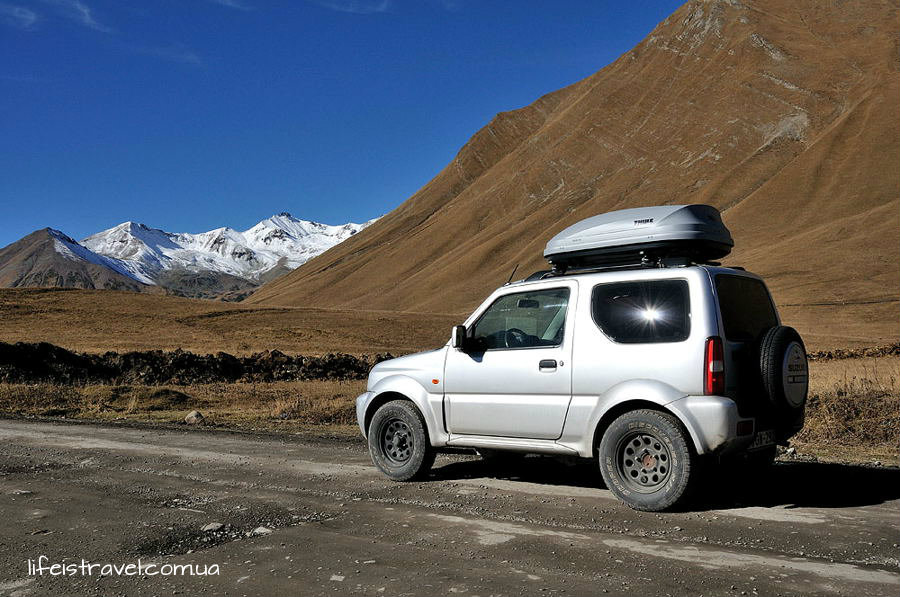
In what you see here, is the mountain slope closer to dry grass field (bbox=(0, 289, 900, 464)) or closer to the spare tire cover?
dry grass field (bbox=(0, 289, 900, 464))

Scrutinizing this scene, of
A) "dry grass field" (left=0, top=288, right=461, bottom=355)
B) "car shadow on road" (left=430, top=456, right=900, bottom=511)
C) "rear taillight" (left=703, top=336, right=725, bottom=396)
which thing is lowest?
"car shadow on road" (left=430, top=456, right=900, bottom=511)

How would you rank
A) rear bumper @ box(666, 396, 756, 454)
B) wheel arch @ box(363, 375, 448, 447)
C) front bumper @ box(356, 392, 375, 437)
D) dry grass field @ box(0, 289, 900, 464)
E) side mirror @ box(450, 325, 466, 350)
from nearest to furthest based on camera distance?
rear bumper @ box(666, 396, 756, 454) < side mirror @ box(450, 325, 466, 350) < wheel arch @ box(363, 375, 448, 447) < front bumper @ box(356, 392, 375, 437) < dry grass field @ box(0, 289, 900, 464)

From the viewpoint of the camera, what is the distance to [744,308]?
7242 millimetres

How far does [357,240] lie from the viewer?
17562 centimetres

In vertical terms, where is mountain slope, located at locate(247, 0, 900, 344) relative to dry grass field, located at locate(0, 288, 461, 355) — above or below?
above

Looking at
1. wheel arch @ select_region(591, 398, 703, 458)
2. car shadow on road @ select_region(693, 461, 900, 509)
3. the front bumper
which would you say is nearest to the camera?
wheel arch @ select_region(591, 398, 703, 458)

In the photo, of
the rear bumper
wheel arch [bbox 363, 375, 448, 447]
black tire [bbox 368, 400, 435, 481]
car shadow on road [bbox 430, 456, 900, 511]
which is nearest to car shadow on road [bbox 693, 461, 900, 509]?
car shadow on road [bbox 430, 456, 900, 511]

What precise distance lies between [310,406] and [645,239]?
38.4 feet

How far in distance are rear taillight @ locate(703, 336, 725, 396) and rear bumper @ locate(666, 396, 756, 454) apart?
7 cm

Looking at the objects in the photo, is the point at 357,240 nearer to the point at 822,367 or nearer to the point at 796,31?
the point at 796,31

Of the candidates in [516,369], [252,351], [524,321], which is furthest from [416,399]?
[252,351]

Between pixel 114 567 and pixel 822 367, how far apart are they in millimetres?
24801

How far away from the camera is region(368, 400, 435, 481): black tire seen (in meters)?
8.40

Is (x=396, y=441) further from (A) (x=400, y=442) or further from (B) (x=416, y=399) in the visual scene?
(B) (x=416, y=399)
